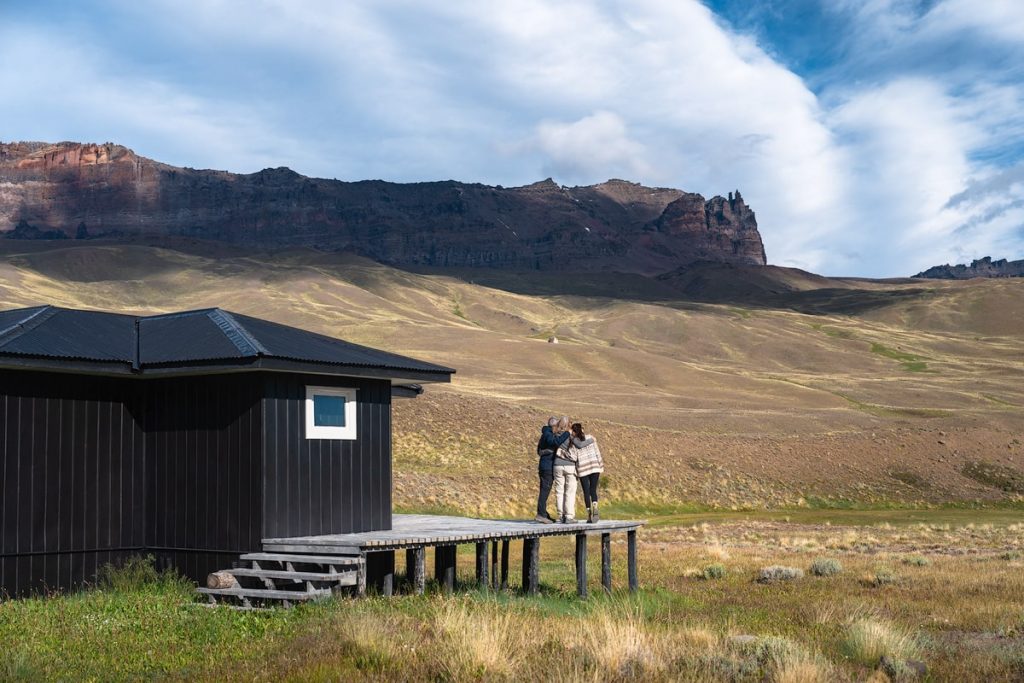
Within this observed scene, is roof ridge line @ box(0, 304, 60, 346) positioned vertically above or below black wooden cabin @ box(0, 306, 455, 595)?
above

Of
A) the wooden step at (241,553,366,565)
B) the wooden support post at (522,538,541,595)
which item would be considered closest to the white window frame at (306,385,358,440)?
the wooden step at (241,553,366,565)

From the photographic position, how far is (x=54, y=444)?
1489 cm

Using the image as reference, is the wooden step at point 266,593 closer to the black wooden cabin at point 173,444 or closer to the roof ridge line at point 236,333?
the black wooden cabin at point 173,444

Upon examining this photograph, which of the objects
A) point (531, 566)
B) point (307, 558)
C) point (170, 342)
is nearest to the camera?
point (307, 558)

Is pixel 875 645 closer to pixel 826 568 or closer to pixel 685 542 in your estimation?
pixel 826 568

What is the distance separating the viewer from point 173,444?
15.7 metres

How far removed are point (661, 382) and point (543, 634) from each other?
91.1m

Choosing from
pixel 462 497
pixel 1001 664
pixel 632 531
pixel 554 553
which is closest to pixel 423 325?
pixel 462 497

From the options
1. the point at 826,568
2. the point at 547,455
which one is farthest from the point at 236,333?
the point at 826,568

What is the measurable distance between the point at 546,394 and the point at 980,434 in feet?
98.9

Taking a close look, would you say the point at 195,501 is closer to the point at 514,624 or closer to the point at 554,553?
the point at 514,624

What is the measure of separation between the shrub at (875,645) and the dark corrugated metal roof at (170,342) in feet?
25.2

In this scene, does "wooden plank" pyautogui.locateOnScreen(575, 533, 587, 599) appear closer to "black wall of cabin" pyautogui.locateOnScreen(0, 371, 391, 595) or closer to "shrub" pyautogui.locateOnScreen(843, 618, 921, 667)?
"black wall of cabin" pyautogui.locateOnScreen(0, 371, 391, 595)

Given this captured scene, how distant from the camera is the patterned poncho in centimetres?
1747
